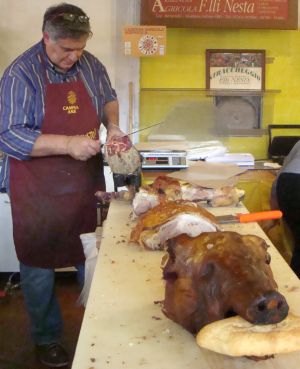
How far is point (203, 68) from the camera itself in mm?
3572

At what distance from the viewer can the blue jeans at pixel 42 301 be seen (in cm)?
227

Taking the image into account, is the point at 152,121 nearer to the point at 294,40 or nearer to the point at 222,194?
the point at 294,40

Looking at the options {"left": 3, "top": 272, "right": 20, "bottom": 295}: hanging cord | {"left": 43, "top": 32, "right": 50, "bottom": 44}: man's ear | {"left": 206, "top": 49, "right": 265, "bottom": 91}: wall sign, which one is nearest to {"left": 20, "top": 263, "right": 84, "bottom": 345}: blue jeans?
{"left": 3, "top": 272, "right": 20, "bottom": 295}: hanging cord

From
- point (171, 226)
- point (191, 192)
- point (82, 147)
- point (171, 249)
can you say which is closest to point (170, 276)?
point (171, 249)

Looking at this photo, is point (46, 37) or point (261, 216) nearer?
point (261, 216)

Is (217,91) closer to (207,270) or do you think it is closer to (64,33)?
(64,33)

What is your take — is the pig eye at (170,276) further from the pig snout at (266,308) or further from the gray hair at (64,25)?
the gray hair at (64,25)

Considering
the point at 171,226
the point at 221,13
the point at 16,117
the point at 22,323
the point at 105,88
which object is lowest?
the point at 22,323

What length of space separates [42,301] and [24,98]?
93 centimetres

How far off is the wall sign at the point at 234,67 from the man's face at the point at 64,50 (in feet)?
5.28

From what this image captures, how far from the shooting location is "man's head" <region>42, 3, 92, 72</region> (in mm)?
2025

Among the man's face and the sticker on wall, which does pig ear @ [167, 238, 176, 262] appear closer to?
the man's face

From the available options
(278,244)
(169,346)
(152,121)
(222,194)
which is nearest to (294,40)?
(152,121)

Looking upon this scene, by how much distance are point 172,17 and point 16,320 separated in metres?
2.19
